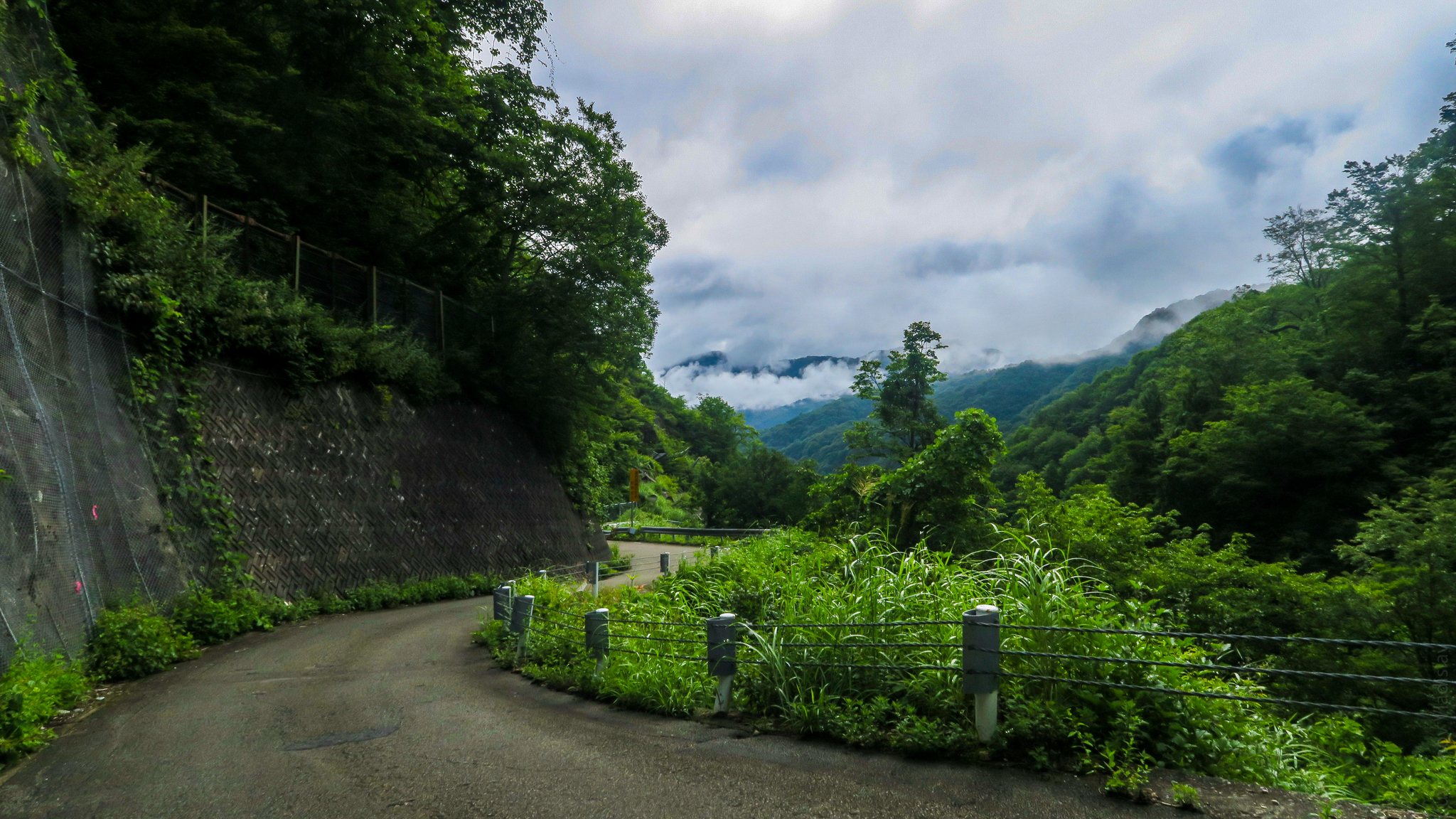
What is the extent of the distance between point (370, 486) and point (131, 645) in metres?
7.95

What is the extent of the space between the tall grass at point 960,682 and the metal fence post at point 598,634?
13 cm

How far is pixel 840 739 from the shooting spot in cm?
526

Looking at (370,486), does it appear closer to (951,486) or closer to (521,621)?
(521,621)

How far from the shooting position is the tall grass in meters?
4.42

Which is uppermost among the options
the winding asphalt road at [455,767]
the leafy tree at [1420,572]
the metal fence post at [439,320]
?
the metal fence post at [439,320]

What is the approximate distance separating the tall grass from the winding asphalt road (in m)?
0.29

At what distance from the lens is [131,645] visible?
28.5ft

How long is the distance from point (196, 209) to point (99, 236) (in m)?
3.79

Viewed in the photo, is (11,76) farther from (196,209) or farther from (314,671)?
(314,671)

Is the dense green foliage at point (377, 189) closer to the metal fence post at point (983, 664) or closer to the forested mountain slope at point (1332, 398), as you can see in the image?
the metal fence post at point (983, 664)

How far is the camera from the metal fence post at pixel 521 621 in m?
9.20

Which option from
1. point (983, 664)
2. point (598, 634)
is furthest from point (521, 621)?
point (983, 664)

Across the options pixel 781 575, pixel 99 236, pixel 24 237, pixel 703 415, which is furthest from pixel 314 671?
pixel 703 415

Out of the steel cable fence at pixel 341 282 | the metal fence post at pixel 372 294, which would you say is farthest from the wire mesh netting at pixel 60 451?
the metal fence post at pixel 372 294
